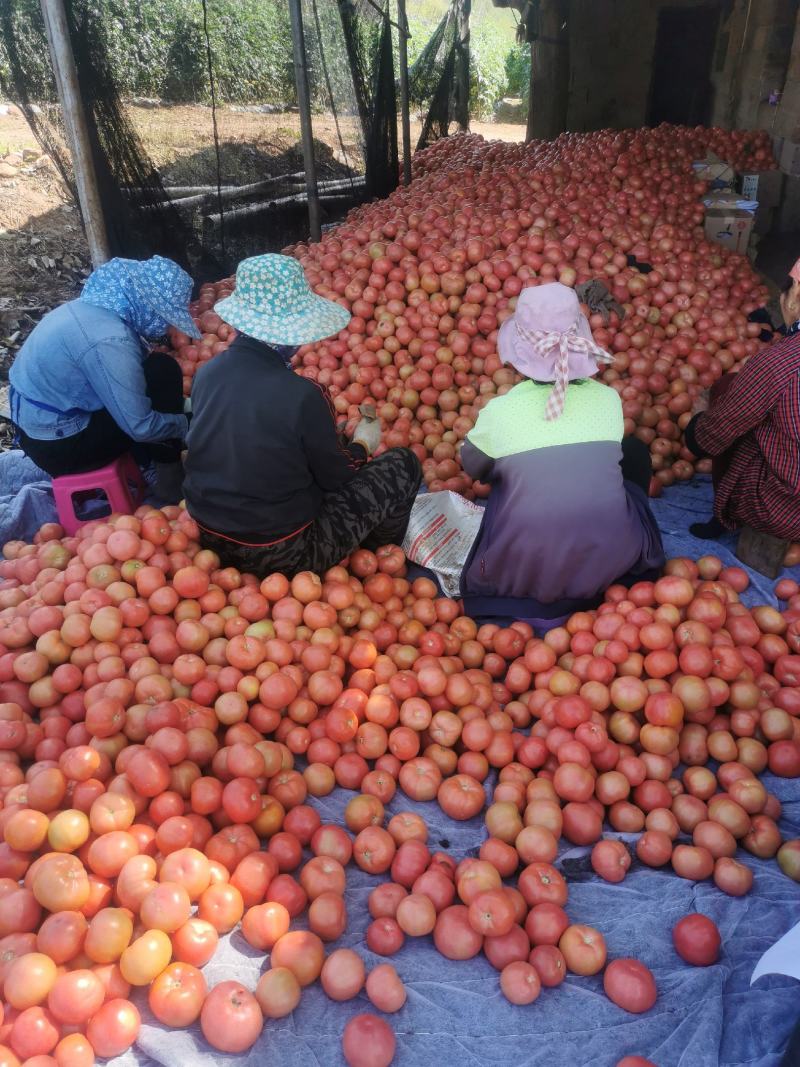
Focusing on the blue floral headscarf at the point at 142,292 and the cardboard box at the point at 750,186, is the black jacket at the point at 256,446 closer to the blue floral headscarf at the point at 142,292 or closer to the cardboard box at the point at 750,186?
the blue floral headscarf at the point at 142,292

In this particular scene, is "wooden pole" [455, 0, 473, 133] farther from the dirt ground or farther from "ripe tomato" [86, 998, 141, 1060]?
"ripe tomato" [86, 998, 141, 1060]

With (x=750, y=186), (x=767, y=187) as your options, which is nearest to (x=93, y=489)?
(x=750, y=186)

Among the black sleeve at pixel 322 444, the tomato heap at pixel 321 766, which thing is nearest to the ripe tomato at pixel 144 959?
the tomato heap at pixel 321 766

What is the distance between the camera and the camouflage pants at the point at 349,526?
3154 millimetres

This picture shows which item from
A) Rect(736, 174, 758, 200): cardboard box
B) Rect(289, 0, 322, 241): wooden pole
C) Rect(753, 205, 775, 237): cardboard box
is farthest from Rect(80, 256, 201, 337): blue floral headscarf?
Rect(753, 205, 775, 237): cardboard box

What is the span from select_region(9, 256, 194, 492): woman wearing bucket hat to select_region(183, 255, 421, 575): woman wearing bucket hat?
0.74 m

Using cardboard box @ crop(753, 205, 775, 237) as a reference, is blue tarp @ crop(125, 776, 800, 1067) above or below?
below

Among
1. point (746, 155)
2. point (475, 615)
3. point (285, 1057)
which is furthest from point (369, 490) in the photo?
point (746, 155)

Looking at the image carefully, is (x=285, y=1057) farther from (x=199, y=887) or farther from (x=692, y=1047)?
(x=692, y=1047)

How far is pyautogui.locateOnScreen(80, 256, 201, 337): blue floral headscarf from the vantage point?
11.6 feet

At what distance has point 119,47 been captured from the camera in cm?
518

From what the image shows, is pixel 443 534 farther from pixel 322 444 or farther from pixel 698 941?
pixel 698 941

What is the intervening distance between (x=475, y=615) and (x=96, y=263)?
3.53 metres

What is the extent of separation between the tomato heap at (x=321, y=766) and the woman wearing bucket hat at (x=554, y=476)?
17cm
